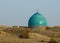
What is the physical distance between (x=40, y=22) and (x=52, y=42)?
69.9 feet

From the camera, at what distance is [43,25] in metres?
40.6

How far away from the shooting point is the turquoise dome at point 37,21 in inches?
1596

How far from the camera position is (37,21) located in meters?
40.6

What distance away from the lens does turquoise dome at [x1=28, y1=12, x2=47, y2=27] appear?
40.5 m

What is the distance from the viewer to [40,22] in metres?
40.6

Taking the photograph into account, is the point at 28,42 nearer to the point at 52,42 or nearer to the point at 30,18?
the point at 52,42

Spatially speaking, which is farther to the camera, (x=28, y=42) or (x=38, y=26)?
(x=38, y=26)

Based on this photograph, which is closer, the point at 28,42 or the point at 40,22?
the point at 28,42

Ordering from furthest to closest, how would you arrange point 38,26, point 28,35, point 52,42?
1. point 38,26
2. point 28,35
3. point 52,42

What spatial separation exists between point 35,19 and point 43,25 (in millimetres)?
1719

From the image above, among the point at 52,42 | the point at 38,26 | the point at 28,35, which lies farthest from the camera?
the point at 38,26

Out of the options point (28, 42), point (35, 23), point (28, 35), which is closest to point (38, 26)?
point (35, 23)

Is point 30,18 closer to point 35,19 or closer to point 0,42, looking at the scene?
point 35,19

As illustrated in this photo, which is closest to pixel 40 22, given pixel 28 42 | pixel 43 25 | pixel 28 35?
pixel 43 25
